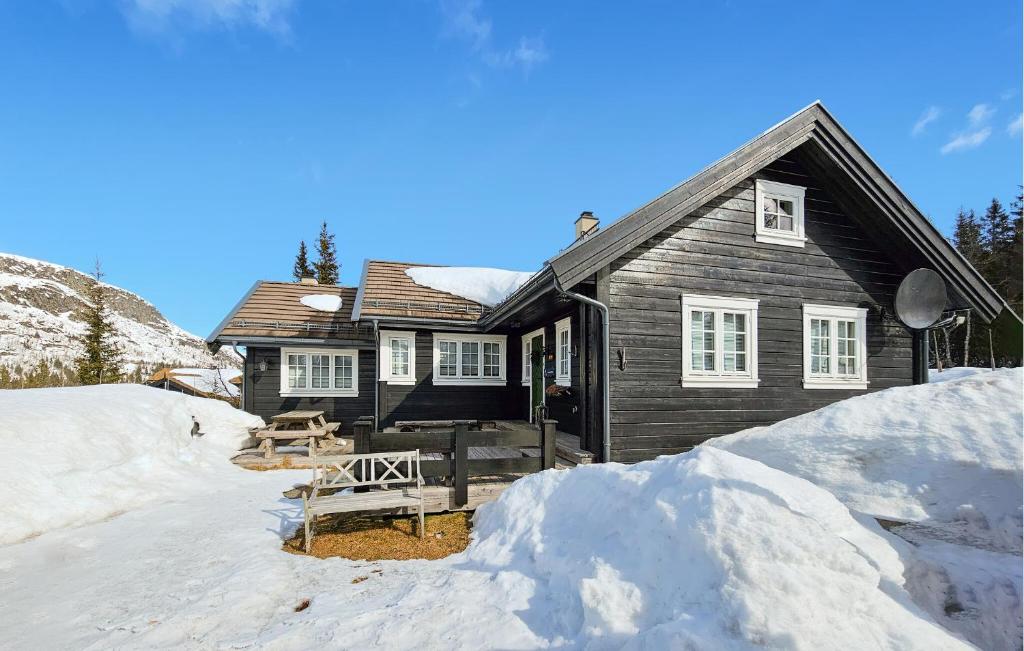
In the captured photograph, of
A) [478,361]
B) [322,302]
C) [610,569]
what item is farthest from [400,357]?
[610,569]

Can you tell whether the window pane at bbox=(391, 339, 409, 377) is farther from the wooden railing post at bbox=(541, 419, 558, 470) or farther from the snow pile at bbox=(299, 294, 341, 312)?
the wooden railing post at bbox=(541, 419, 558, 470)

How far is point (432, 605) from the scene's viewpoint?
3613 mm

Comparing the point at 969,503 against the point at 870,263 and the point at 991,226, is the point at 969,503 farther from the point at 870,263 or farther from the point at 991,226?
the point at 991,226

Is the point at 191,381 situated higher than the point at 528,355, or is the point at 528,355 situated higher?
the point at 528,355

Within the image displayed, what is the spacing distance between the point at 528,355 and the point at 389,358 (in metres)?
3.69

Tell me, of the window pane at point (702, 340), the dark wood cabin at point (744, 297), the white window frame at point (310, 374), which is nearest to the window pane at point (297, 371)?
the white window frame at point (310, 374)

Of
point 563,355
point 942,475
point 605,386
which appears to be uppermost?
point 563,355

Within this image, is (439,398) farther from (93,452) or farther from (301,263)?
(301,263)

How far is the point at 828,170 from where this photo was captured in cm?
828

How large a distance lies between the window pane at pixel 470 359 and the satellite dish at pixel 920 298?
9293mm

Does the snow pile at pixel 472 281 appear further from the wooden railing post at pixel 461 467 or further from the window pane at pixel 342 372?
the wooden railing post at pixel 461 467

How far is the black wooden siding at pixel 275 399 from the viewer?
1270 cm

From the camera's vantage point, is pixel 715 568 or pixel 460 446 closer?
pixel 715 568

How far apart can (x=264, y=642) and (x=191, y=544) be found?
2.91m
